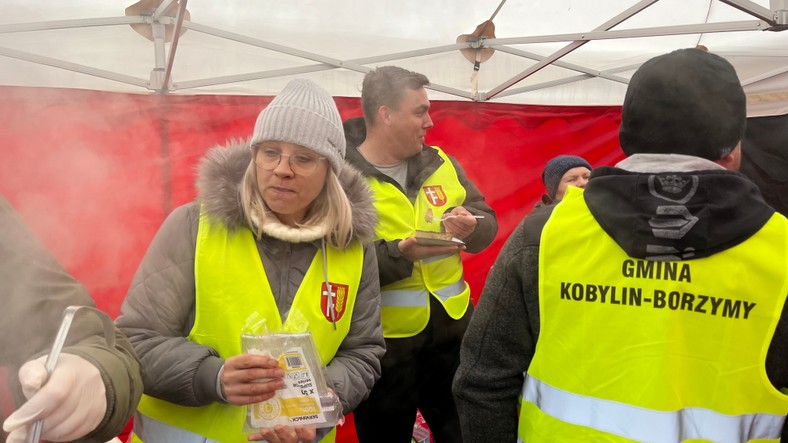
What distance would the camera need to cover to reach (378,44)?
3.88 metres

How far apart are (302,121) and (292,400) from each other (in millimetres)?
791

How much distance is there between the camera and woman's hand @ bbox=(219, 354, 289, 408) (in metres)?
1.54

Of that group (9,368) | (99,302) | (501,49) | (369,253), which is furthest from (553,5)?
(9,368)

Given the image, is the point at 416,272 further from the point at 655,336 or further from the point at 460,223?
the point at 655,336

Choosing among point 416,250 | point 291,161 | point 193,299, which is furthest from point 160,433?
point 416,250

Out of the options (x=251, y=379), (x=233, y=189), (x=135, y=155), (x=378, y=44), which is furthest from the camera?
(x=378, y=44)

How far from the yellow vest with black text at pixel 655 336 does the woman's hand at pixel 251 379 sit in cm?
65

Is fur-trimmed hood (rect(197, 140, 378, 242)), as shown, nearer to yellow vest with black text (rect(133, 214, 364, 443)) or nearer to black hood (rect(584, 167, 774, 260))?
yellow vest with black text (rect(133, 214, 364, 443))

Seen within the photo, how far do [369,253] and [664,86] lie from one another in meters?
1.06

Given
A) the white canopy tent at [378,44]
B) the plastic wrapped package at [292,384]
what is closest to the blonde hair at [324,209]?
the plastic wrapped package at [292,384]

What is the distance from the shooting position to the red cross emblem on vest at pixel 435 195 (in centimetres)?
284

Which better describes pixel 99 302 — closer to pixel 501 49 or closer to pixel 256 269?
pixel 256 269

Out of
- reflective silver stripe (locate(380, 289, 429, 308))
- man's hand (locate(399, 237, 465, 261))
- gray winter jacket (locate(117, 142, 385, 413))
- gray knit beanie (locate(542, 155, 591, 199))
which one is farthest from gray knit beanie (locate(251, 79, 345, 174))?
gray knit beanie (locate(542, 155, 591, 199))

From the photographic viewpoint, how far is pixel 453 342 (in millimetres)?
2812
